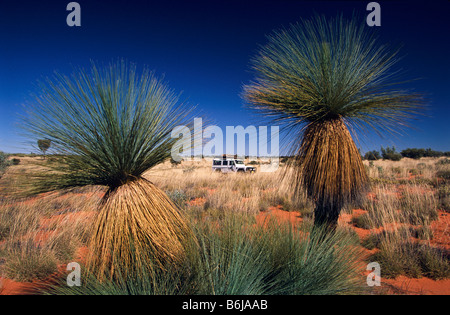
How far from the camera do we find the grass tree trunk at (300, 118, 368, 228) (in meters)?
3.18

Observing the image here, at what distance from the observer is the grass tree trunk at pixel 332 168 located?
3.18m

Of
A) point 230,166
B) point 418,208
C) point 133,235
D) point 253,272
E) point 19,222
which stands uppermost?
point 230,166

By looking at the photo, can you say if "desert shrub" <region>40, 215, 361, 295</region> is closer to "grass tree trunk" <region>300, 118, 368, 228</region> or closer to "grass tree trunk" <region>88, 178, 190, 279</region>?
"grass tree trunk" <region>88, 178, 190, 279</region>

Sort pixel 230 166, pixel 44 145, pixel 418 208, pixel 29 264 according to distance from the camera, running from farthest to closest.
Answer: pixel 230 166 < pixel 418 208 < pixel 29 264 < pixel 44 145

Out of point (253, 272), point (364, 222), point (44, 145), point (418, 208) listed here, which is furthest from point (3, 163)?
point (418, 208)

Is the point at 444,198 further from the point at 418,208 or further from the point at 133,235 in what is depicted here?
the point at 133,235

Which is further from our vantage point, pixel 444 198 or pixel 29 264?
pixel 444 198

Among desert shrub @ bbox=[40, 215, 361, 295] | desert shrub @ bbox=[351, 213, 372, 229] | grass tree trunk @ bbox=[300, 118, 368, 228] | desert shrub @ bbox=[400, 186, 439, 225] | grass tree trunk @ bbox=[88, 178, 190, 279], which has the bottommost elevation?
desert shrub @ bbox=[351, 213, 372, 229]

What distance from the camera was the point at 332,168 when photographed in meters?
3.17

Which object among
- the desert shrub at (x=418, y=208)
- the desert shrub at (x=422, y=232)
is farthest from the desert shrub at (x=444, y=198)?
the desert shrub at (x=422, y=232)

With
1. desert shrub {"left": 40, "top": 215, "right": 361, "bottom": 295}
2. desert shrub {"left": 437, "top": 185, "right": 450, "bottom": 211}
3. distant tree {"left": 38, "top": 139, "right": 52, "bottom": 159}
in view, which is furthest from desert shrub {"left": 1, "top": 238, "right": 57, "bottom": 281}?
desert shrub {"left": 437, "top": 185, "right": 450, "bottom": 211}

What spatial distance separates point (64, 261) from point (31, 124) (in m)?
2.91

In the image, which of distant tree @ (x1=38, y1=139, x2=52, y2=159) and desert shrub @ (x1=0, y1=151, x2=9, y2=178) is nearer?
distant tree @ (x1=38, y1=139, x2=52, y2=159)

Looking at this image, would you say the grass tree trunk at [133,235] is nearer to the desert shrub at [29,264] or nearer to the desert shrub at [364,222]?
the desert shrub at [29,264]
